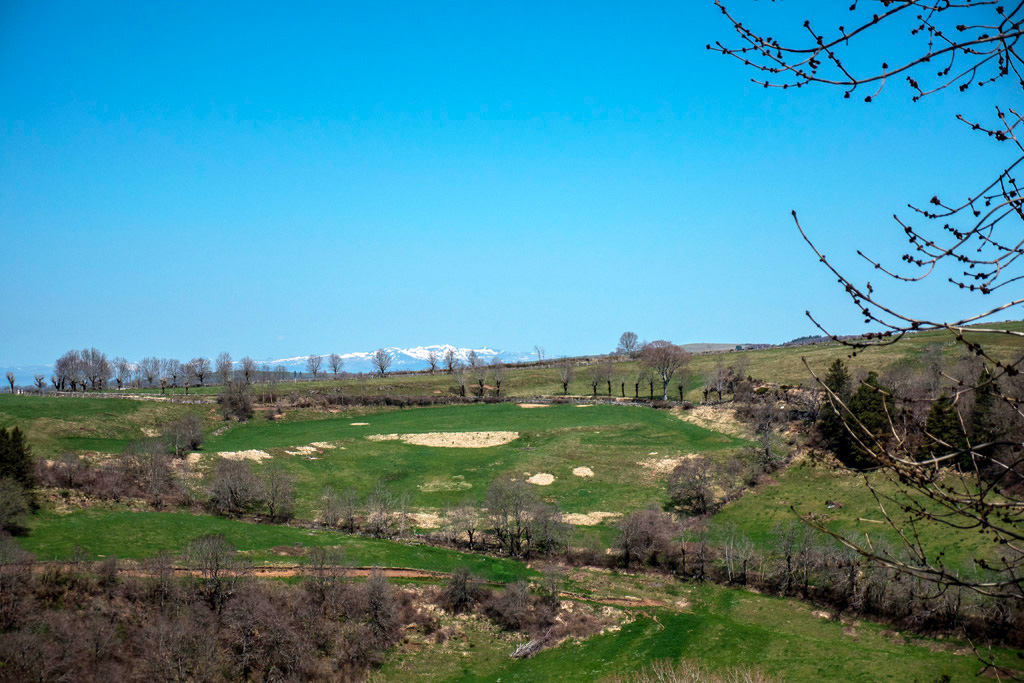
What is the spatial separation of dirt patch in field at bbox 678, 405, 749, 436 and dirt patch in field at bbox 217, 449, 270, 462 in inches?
2263

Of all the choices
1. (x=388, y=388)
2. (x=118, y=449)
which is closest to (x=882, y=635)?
(x=118, y=449)

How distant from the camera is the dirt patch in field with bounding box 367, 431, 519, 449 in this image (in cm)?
8731

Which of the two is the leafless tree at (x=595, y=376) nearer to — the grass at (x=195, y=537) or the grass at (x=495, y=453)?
the grass at (x=495, y=453)

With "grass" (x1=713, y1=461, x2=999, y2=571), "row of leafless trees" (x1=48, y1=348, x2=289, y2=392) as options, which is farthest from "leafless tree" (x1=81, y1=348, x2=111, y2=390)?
"grass" (x1=713, y1=461, x2=999, y2=571)

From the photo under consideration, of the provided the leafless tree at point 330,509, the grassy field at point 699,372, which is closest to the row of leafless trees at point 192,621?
the leafless tree at point 330,509

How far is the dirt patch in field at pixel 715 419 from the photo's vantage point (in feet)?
277

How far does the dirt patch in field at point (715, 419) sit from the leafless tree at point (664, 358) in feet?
60.3

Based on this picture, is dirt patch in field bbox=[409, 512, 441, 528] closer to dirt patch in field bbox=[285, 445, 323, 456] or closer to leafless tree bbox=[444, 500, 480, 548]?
leafless tree bbox=[444, 500, 480, 548]

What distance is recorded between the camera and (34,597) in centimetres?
3622

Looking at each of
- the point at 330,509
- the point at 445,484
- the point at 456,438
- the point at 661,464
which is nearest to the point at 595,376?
the point at 456,438

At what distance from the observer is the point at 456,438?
3536 inches

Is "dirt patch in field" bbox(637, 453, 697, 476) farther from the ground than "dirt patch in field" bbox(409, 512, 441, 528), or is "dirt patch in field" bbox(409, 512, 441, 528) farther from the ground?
"dirt patch in field" bbox(637, 453, 697, 476)

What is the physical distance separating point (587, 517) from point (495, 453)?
23581 millimetres

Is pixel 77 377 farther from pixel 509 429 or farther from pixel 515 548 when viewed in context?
A: pixel 515 548
